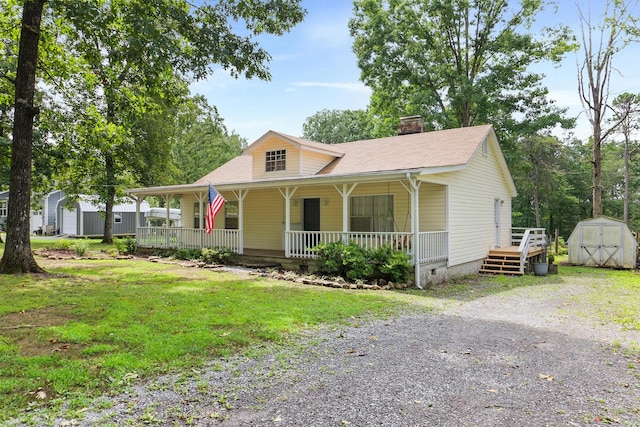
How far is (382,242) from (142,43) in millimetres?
8358

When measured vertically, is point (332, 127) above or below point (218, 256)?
above

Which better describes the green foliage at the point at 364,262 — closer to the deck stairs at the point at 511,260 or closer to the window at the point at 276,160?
the window at the point at 276,160

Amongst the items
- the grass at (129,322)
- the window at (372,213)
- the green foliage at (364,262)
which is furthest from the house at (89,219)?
the green foliage at (364,262)

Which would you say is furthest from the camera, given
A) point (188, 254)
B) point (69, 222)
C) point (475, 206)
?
point (69, 222)

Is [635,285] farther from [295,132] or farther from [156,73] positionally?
[295,132]

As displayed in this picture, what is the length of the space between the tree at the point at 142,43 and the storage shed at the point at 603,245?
14401 mm

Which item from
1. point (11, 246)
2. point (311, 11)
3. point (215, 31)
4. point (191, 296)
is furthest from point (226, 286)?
point (311, 11)

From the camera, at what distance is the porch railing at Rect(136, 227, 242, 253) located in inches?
574

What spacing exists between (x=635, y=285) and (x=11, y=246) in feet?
55.0

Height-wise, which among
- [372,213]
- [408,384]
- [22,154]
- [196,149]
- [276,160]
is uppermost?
[196,149]

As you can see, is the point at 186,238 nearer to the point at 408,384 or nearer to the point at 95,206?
the point at 408,384

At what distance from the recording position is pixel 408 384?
13.2 ft

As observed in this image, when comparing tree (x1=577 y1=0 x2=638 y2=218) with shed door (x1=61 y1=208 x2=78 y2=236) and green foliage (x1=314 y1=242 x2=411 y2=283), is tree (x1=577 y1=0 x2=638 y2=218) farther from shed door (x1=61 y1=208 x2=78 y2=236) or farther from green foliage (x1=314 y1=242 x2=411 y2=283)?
shed door (x1=61 y1=208 x2=78 y2=236)

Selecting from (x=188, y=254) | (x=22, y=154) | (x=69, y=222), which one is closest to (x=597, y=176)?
(x=188, y=254)
